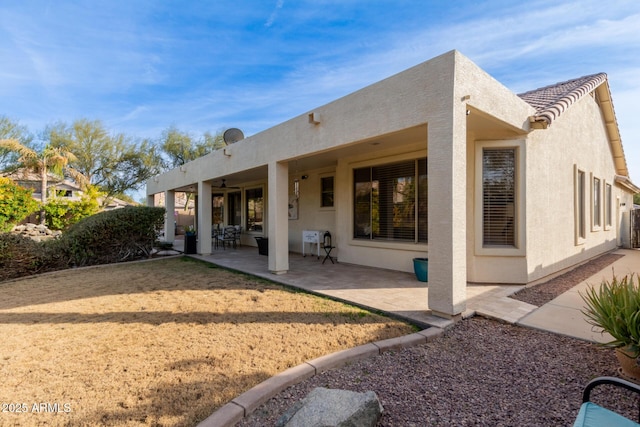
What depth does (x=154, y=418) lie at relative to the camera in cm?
233

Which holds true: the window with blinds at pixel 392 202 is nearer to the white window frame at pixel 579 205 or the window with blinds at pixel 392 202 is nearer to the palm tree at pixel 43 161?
the white window frame at pixel 579 205

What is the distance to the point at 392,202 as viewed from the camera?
26.8ft

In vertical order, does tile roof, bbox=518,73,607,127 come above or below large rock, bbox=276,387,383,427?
above

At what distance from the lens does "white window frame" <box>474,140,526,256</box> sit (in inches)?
247

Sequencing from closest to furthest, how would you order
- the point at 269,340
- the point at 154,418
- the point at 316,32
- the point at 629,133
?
1. the point at 154,418
2. the point at 269,340
3. the point at 316,32
4. the point at 629,133

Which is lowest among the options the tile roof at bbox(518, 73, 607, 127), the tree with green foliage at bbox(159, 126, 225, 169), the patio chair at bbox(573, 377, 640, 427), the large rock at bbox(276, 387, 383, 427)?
the large rock at bbox(276, 387, 383, 427)

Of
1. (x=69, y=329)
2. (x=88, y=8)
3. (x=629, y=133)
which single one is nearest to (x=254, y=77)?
(x=88, y=8)

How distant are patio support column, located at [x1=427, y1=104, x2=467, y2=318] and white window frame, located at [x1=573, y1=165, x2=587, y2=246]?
21.9 ft

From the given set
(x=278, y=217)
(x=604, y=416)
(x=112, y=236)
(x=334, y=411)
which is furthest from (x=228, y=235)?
(x=604, y=416)

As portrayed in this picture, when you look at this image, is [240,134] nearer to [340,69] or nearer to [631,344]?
[340,69]

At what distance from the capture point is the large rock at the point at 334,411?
2.03 meters

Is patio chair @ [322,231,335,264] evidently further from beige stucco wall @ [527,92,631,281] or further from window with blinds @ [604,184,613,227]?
window with blinds @ [604,184,613,227]

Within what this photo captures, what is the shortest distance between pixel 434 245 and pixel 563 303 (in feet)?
9.26

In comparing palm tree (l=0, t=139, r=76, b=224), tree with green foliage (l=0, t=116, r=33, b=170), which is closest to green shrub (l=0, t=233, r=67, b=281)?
palm tree (l=0, t=139, r=76, b=224)
